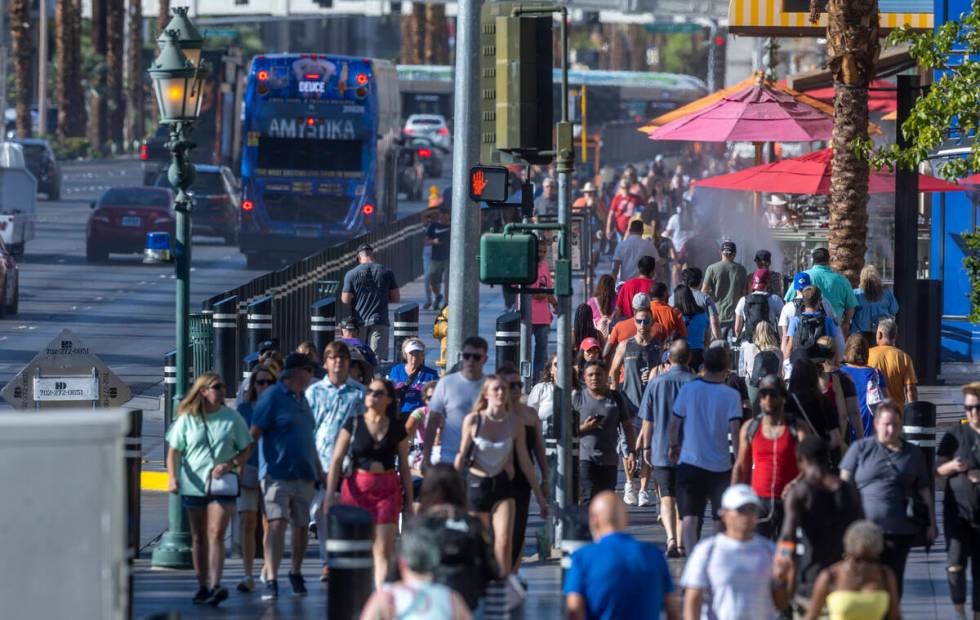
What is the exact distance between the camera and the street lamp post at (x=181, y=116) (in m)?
14.8

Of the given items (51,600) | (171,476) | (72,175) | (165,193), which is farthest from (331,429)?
(72,175)

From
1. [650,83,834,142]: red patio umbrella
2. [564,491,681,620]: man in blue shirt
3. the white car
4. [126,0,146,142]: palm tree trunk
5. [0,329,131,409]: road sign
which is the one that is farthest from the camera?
[126,0,146,142]: palm tree trunk

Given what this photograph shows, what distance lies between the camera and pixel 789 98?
27203 millimetres

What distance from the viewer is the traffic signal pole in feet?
56.9

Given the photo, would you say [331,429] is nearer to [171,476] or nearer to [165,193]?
[171,476]

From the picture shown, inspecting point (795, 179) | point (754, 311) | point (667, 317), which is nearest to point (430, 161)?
point (795, 179)

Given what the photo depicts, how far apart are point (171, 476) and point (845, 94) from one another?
485 inches

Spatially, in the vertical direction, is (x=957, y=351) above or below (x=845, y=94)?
below

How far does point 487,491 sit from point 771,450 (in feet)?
5.85

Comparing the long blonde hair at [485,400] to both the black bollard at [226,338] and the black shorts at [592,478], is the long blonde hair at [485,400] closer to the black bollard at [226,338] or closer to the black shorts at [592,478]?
the black shorts at [592,478]

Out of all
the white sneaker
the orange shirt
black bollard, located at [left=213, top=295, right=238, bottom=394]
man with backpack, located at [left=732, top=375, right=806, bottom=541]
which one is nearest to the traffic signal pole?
the orange shirt

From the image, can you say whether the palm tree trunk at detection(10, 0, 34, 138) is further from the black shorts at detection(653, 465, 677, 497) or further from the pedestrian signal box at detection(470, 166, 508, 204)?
the black shorts at detection(653, 465, 677, 497)

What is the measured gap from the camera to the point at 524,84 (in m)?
13.5

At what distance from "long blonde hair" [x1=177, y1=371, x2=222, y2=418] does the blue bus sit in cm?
2691
